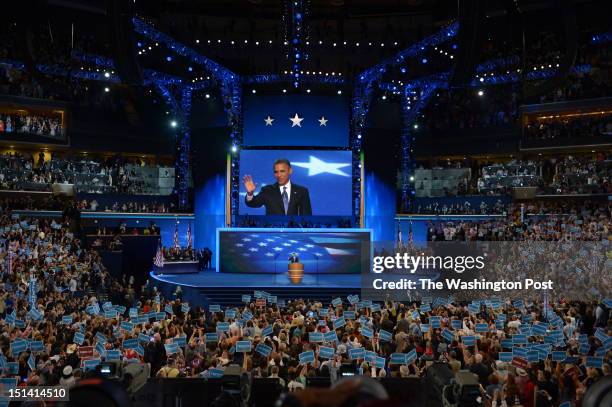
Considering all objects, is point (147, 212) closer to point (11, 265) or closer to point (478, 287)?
point (11, 265)

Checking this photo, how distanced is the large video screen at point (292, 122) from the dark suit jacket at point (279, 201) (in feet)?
6.98

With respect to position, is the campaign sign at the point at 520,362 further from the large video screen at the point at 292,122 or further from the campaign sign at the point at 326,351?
the large video screen at the point at 292,122

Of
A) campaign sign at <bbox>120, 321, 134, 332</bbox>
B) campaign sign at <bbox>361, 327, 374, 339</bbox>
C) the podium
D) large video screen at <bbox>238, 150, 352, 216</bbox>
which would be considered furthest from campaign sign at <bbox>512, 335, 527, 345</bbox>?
large video screen at <bbox>238, 150, 352, 216</bbox>

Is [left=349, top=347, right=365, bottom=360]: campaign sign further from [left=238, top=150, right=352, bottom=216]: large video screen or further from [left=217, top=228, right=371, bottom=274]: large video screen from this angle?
[left=238, top=150, right=352, bottom=216]: large video screen

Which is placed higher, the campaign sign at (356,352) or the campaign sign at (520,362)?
the campaign sign at (520,362)

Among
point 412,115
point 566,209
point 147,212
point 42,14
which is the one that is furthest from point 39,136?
point 566,209

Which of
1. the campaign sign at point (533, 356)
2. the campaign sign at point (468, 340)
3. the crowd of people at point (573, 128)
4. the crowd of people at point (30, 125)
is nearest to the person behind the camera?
the campaign sign at point (533, 356)

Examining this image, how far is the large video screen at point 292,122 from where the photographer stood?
30.8 meters

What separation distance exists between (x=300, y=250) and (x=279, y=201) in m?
3.46

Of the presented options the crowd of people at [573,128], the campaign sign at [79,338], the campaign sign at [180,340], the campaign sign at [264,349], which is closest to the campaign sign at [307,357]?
the campaign sign at [264,349]

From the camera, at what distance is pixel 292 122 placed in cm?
3092

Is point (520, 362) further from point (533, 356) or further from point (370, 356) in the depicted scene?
point (370, 356)

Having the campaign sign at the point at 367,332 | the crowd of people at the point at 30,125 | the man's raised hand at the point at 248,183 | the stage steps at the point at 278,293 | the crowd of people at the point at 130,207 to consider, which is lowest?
the stage steps at the point at 278,293

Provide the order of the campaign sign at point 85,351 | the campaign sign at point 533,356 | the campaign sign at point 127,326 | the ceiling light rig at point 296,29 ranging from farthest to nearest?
the ceiling light rig at point 296,29
the campaign sign at point 127,326
the campaign sign at point 533,356
the campaign sign at point 85,351
